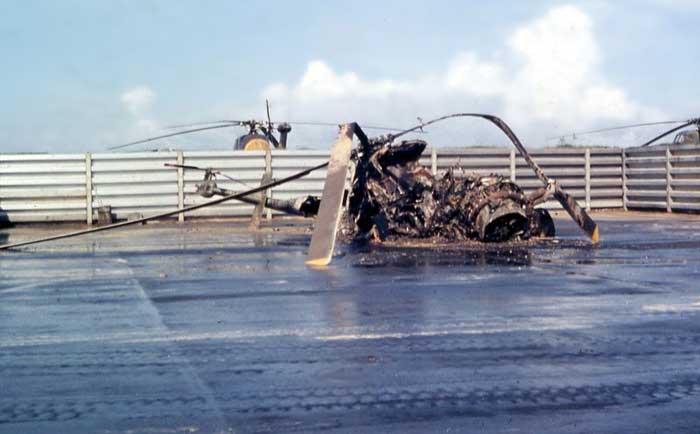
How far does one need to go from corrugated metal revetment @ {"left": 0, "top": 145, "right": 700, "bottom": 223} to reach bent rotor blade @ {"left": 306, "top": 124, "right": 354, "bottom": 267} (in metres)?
13.0

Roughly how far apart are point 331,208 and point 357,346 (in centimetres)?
712

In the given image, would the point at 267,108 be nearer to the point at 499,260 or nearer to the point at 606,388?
the point at 499,260

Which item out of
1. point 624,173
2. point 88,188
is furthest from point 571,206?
point 88,188

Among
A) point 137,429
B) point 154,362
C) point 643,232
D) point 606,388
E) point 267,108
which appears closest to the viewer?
point 137,429

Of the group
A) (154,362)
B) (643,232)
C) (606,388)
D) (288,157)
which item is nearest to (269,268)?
(154,362)

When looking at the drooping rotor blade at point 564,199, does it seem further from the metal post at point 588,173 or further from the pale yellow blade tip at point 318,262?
the metal post at point 588,173

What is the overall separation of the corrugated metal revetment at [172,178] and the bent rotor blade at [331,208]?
1296cm

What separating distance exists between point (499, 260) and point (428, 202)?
11.5 ft

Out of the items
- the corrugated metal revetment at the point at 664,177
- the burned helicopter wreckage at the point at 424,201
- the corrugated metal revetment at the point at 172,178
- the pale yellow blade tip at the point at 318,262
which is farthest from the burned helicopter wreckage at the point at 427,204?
the corrugated metal revetment at the point at 664,177

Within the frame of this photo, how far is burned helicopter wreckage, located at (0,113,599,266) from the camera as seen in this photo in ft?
54.8

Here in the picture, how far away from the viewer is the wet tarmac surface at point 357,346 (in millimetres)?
5633

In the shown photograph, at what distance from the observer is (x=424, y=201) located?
17.5 metres

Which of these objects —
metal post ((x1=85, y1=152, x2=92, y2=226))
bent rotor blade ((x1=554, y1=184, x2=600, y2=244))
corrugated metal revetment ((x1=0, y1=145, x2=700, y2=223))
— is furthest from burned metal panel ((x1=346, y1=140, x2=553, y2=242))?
metal post ((x1=85, y1=152, x2=92, y2=226))

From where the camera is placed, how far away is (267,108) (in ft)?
103
